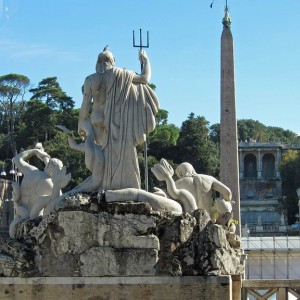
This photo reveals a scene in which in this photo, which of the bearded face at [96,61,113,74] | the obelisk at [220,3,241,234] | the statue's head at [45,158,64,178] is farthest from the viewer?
the obelisk at [220,3,241,234]

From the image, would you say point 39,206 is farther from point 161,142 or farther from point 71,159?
point 161,142

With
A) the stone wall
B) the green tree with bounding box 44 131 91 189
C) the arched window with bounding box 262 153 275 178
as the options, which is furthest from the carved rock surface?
the arched window with bounding box 262 153 275 178

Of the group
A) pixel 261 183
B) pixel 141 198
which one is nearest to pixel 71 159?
pixel 141 198

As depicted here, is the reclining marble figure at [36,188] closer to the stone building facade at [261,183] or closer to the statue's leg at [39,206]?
the statue's leg at [39,206]

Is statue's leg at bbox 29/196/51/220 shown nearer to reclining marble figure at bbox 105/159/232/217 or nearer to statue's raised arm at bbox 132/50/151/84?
reclining marble figure at bbox 105/159/232/217

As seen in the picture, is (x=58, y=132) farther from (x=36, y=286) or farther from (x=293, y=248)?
(x=36, y=286)

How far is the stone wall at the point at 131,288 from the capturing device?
1138cm

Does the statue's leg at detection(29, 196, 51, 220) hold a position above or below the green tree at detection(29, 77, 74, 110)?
below

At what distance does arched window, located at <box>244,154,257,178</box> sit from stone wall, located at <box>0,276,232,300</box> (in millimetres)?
95202

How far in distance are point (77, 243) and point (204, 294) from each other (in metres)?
1.88

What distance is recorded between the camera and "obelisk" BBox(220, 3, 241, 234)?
3105 cm

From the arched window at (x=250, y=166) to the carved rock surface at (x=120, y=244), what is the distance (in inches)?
3739

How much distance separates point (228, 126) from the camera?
1238 inches

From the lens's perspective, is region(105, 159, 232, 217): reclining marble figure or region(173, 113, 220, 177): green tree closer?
region(105, 159, 232, 217): reclining marble figure
